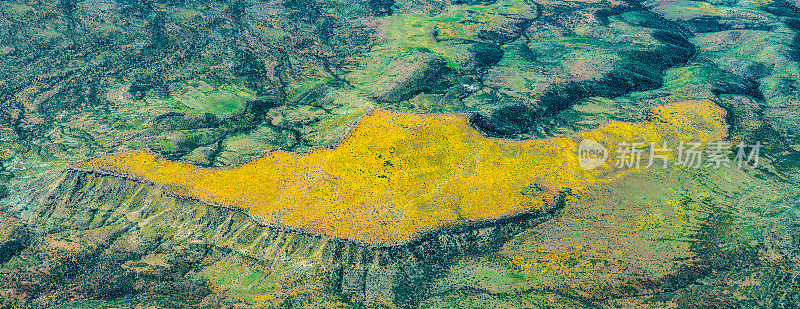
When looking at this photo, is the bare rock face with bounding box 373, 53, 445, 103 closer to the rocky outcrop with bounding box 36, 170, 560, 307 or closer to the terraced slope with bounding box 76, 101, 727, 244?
the terraced slope with bounding box 76, 101, 727, 244

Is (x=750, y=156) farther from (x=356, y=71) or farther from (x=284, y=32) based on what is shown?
(x=284, y=32)

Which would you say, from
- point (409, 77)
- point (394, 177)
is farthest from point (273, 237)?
point (409, 77)

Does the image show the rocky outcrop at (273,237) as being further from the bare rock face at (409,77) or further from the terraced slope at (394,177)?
the bare rock face at (409,77)

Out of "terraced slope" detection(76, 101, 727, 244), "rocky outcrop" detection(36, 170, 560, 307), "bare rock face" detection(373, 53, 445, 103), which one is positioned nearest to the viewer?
"rocky outcrop" detection(36, 170, 560, 307)

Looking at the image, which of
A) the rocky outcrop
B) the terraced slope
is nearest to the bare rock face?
the terraced slope

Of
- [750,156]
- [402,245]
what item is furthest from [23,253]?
[750,156]
